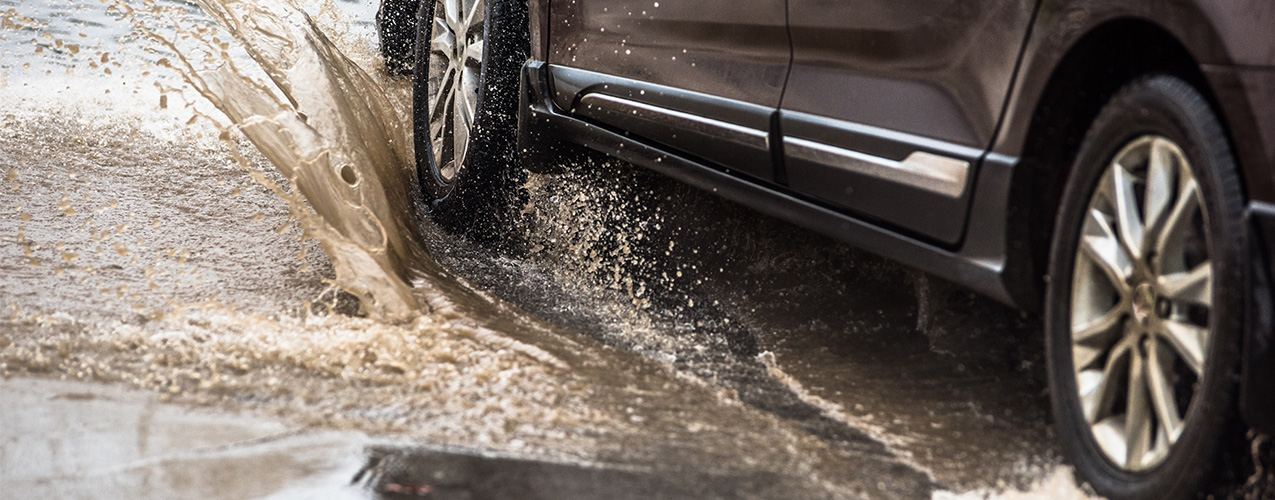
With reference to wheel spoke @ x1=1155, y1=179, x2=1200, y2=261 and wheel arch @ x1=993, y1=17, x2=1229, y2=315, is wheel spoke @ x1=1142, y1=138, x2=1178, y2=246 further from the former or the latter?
wheel arch @ x1=993, y1=17, x2=1229, y2=315

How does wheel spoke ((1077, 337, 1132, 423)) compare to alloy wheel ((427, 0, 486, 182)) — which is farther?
alloy wheel ((427, 0, 486, 182))

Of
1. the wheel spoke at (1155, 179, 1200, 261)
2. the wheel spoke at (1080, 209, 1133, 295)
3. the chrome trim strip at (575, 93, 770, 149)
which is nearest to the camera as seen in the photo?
the wheel spoke at (1155, 179, 1200, 261)

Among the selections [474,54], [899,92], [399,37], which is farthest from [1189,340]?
[399,37]

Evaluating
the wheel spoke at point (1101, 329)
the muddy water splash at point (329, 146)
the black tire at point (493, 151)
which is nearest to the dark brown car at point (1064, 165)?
the wheel spoke at point (1101, 329)

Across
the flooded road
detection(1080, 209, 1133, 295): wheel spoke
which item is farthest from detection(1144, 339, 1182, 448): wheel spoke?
the flooded road

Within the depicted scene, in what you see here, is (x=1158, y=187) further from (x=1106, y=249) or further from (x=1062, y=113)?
(x=1062, y=113)

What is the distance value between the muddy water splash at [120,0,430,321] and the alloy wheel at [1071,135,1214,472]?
1772mm

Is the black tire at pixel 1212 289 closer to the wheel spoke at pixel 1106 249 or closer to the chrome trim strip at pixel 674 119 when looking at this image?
the wheel spoke at pixel 1106 249

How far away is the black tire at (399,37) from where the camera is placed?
6520mm

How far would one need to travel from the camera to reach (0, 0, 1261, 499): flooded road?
202 centimetres

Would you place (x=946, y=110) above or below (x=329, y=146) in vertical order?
above

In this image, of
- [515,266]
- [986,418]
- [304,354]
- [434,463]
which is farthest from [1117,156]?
[515,266]

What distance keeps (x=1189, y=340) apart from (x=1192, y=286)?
8 cm

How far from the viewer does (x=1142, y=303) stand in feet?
5.72
